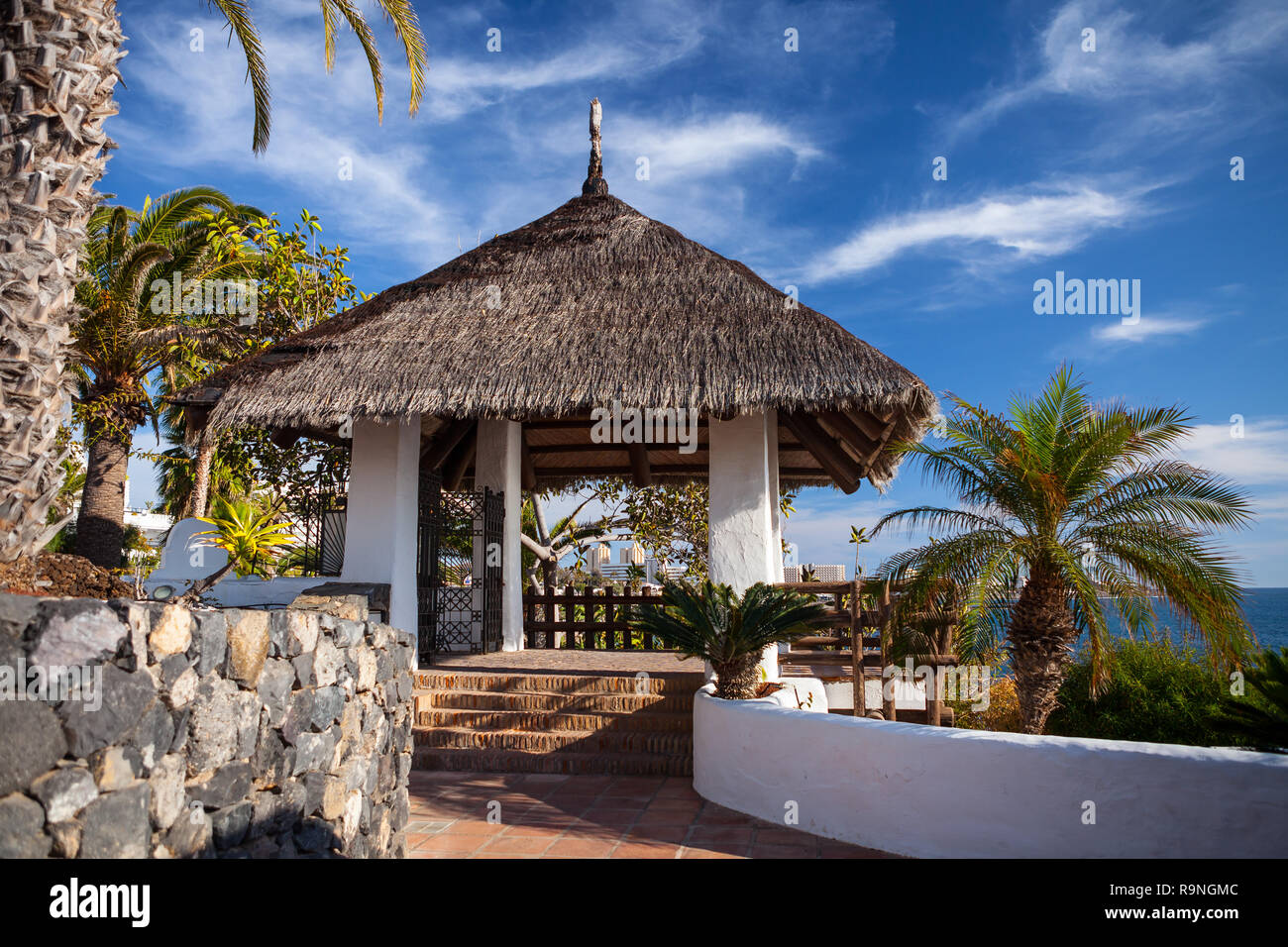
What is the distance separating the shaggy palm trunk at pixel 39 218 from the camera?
303cm

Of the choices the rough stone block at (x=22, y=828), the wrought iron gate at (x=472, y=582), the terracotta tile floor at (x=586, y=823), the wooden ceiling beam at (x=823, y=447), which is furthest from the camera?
the wrought iron gate at (x=472, y=582)

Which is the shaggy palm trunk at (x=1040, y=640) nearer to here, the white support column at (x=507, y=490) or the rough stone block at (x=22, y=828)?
the white support column at (x=507, y=490)

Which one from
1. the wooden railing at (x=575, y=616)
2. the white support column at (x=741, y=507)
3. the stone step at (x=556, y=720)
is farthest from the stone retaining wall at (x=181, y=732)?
the wooden railing at (x=575, y=616)

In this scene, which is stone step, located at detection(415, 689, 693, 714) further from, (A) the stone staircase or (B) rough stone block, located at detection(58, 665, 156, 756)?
(B) rough stone block, located at detection(58, 665, 156, 756)

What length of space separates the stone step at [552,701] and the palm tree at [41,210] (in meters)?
4.85

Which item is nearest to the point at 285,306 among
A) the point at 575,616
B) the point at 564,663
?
the point at 575,616

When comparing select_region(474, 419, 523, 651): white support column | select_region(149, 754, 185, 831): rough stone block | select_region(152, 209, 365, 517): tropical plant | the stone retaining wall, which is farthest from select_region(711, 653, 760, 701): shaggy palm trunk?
select_region(152, 209, 365, 517): tropical plant

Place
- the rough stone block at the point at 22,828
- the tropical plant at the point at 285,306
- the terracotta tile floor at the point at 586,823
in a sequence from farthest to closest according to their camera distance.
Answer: the tropical plant at the point at 285,306 < the terracotta tile floor at the point at 586,823 < the rough stone block at the point at 22,828

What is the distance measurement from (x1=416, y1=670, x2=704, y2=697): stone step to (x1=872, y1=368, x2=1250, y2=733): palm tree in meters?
2.26

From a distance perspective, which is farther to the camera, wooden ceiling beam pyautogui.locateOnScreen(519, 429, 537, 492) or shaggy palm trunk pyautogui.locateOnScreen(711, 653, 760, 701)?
wooden ceiling beam pyautogui.locateOnScreen(519, 429, 537, 492)

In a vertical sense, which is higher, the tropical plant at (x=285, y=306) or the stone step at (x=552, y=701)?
the tropical plant at (x=285, y=306)

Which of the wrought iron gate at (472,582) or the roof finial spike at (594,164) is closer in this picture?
the wrought iron gate at (472,582)

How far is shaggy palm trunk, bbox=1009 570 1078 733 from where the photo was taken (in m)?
6.18

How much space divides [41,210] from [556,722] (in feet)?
17.7
